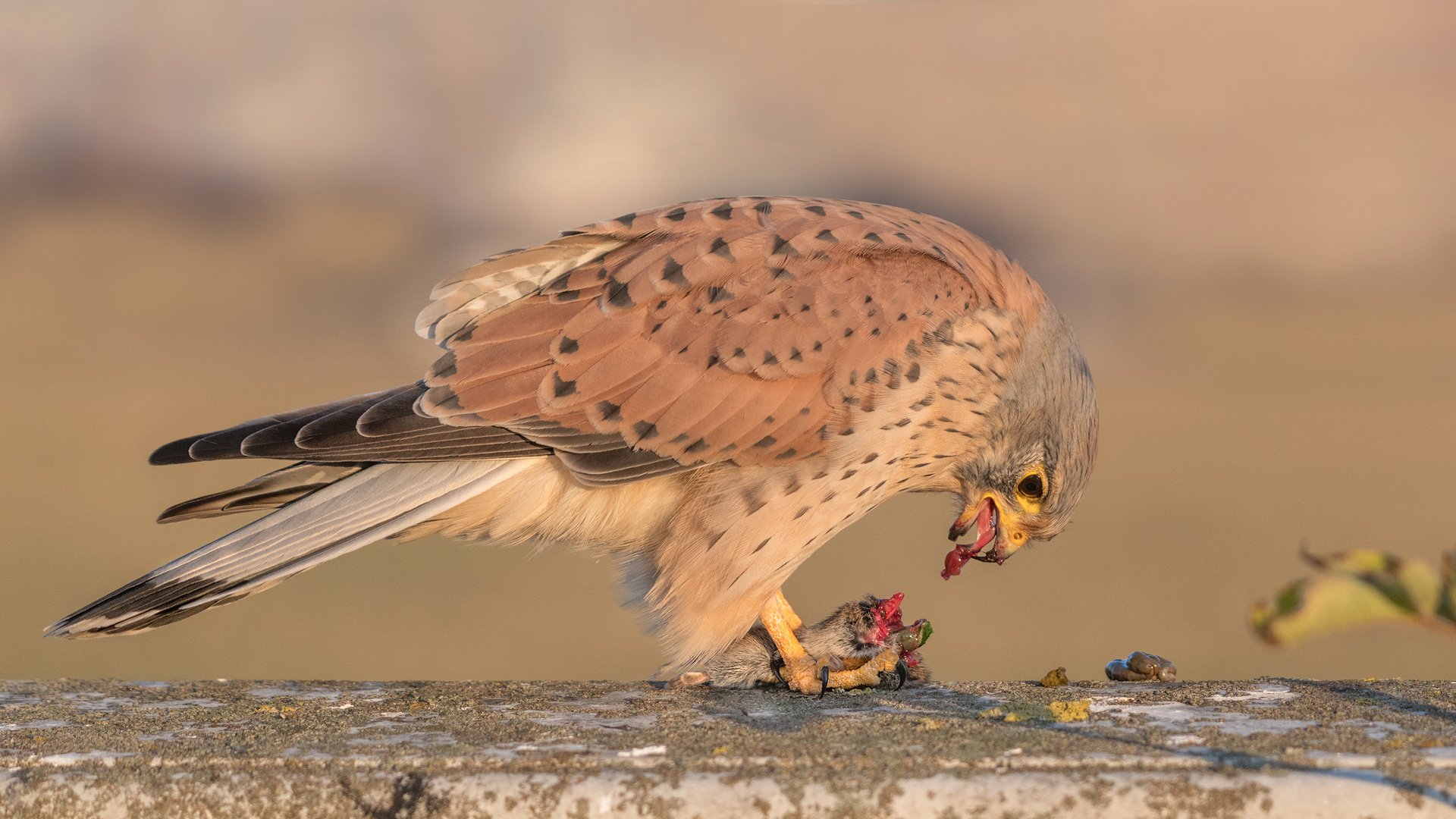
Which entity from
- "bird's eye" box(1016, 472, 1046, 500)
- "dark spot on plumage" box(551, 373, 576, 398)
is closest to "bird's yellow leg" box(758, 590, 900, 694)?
"bird's eye" box(1016, 472, 1046, 500)

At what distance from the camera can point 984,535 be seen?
3.79 meters

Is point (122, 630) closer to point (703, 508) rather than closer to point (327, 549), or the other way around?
point (327, 549)

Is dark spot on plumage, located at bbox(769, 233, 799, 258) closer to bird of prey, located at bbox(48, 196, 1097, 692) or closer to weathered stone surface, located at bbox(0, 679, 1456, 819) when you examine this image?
bird of prey, located at bbox(48, 196, 1097, 692)

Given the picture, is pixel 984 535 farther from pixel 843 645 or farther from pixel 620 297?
pixel 620 297

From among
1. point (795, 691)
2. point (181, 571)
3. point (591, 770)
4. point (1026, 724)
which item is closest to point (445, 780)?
point (591, 770)

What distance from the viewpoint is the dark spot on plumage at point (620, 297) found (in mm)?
3324

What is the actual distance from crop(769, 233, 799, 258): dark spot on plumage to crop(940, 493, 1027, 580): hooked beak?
101 centimetres

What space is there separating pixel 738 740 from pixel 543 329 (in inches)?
60.4

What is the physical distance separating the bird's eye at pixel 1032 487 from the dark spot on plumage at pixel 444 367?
5.68 ft

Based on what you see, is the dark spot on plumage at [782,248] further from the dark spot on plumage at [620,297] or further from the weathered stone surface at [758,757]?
the weathered stone surface at [758,757]

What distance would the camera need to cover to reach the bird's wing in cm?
322

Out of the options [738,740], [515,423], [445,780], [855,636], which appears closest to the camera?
[445,780]

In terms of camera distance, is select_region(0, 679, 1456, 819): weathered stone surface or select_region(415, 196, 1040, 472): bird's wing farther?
select_region(415, 196, 1040, 472): bird's wing

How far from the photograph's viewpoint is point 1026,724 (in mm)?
→ 2318
